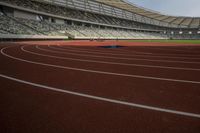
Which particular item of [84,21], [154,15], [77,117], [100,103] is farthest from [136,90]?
[154,15]

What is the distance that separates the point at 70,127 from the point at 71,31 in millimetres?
49501

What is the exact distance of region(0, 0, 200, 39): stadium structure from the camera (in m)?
38.8

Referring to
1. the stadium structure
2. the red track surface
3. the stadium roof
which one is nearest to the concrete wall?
the stadium structure

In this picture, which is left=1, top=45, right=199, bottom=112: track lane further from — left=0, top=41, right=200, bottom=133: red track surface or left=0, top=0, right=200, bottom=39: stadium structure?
left=0, top=0, right=200, bottom=39: stadium structure

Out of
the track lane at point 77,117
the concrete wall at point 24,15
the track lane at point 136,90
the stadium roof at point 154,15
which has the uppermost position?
the stadium roof at point 154,15

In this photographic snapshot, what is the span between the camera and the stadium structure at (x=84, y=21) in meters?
38.8

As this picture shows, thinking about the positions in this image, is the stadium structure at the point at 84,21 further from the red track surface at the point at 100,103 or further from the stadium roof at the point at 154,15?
the red track surface at the point at 100,103

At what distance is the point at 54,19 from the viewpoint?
5319 cm

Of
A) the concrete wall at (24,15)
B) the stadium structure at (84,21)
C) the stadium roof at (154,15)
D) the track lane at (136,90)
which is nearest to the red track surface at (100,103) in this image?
the track lane at (136,90)

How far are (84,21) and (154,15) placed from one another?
45195 mm

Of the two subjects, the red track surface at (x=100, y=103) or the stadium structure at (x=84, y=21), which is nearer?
the red track surface at (x=100, y=103)

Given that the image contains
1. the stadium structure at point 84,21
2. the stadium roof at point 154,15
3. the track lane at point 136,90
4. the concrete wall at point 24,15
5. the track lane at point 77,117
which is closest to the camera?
the track lane at point 77,117

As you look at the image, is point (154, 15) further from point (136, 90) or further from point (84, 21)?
point (136, 90)

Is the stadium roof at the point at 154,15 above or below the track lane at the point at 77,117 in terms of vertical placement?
above
